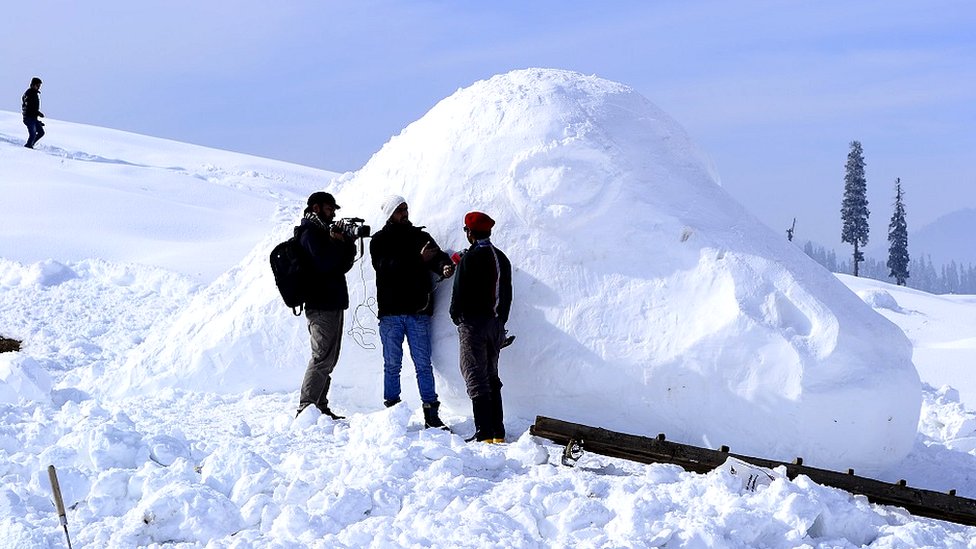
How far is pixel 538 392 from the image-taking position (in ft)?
26.0

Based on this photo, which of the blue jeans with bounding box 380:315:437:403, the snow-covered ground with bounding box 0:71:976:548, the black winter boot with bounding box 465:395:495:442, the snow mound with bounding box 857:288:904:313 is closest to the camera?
the snow-covered ground with bounding box 0:71:976:548

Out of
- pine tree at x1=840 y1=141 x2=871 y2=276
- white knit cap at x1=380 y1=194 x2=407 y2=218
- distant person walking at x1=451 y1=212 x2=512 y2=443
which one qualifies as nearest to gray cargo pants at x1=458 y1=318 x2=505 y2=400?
distant person walking at x1=451 y1=212 x2=512 y2=443

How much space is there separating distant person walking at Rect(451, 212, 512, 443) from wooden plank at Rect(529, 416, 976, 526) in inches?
15.6

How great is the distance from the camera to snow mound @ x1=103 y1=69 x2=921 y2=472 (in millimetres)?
7406

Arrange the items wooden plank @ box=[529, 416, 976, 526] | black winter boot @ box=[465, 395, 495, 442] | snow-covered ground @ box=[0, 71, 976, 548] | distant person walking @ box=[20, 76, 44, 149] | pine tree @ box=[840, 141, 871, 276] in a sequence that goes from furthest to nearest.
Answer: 1. pine tree @ box=[840, 141, 871, 276]
2. distant person walking @ box=[20, 76, 44, 149]
3. black winter boot @ box=[465, 395, 495, 442]
4. wooden plank @ box=[529, 416, 976, 526]
5. snow-covered ground @ box=[0, 71, 976, 548]

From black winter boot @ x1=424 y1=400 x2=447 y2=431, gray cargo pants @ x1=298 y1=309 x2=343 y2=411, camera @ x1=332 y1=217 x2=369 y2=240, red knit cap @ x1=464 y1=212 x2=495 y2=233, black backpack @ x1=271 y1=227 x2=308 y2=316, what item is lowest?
black winter boot @ x1=424 y1=400 x2=447 y2=431

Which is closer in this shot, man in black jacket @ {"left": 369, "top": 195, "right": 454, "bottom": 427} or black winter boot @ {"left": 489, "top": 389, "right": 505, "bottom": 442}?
black winter boot @ {"left": 489, "top": 389, "right": 505, "bottom": 442}

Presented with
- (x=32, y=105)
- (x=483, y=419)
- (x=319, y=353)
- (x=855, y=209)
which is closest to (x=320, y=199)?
(x=319, y=353)

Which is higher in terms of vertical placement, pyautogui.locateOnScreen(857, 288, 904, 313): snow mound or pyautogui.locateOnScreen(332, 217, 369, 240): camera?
pyautogui.locateOnScreen(857, 288, 904, 313): snow mound

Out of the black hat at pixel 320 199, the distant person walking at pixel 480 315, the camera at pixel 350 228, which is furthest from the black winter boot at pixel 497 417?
the black hat at pixel 320 199

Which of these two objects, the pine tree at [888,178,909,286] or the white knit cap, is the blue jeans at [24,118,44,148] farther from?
the pine tree at [888,178,909,286]

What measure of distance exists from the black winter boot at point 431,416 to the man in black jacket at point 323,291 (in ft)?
2.36

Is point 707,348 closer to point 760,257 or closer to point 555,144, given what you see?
point 760,257

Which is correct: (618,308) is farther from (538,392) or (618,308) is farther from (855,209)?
(855,209)
